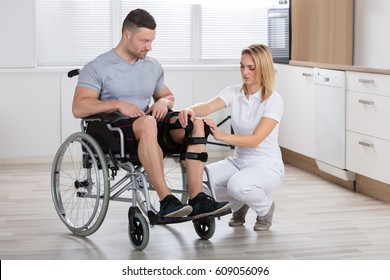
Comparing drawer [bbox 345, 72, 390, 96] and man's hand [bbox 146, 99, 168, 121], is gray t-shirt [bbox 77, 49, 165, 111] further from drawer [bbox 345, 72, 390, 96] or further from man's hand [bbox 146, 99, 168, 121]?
drawer [bbox 345, 72, 390, 96]

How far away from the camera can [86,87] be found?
4.04 meters

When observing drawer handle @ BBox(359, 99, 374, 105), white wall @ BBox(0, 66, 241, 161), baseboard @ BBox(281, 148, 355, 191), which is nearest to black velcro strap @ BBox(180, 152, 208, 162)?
drawer handle @ BBox(359, 99, 374, 105)

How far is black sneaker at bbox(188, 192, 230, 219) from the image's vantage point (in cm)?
380

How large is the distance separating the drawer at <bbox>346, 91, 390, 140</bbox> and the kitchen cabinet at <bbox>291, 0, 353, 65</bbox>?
86cm

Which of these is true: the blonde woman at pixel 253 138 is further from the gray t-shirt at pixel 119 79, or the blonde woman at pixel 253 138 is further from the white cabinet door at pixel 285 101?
the white cabinet door at pixel 285 101

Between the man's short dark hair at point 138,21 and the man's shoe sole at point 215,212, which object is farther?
the man's short dark hair at point 138,21

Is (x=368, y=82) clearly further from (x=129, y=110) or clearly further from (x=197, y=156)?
(x=129, y=110)

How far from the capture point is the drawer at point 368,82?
4.88 m

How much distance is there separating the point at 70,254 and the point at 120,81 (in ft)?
2.72

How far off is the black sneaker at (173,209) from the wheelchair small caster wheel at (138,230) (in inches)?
5.0

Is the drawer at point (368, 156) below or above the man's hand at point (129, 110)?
below

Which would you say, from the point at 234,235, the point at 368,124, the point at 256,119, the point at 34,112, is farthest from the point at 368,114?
the point at 34,112

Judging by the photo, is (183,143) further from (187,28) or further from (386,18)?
(187,28)

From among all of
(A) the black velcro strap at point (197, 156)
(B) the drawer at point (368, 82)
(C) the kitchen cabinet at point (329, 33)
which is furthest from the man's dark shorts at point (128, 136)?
(C) the kitchen cabinet at point (329, 33)
